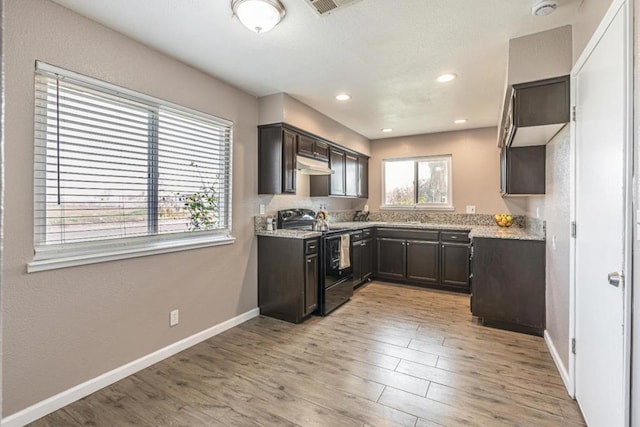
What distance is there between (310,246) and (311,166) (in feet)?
3.45

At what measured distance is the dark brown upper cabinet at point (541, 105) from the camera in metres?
2.22

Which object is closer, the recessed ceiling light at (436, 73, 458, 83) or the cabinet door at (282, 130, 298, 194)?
the recessed ceiling light at (436, 73, 458, 83)

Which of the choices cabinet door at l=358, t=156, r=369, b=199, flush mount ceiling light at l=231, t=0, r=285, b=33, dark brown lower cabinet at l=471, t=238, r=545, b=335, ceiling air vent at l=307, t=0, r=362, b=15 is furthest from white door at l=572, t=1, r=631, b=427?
cabinet door at l=358, t=156, r=369, b=199

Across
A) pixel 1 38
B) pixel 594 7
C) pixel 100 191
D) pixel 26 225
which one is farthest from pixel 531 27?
pixel 26 225

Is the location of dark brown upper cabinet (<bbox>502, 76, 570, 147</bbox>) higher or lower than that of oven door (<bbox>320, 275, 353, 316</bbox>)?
higher

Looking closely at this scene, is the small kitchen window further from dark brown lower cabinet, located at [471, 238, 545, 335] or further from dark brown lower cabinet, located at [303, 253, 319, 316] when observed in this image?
dark brown lower cabinet, located at [303, 253, 319, 316]

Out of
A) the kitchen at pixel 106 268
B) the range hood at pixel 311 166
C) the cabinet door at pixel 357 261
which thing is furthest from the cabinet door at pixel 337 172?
the kitchen at pixel 106 268

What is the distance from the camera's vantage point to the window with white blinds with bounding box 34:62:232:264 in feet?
6.79

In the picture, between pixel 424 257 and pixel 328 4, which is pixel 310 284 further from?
pixel 328 4

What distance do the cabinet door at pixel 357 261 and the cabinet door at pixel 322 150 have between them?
126 centimetres

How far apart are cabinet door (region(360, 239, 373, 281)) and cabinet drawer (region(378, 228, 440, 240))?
259mm

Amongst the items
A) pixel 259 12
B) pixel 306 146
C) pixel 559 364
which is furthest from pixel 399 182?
pixel 259 12

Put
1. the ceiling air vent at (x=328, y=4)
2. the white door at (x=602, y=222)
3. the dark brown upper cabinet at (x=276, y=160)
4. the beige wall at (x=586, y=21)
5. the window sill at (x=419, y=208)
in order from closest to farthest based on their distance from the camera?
the white door at (x=602, y=222)
the beige wall at (x=586, y=21)
the ceiling air vent at (x=328, y=4)
the dark brown upper cabinet at (x=276, y=160)
the window sill at (x=419, y=208)

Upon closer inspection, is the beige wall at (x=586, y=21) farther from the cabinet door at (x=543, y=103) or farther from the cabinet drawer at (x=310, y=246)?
the cabinet drawer at (x=310, y=246)
